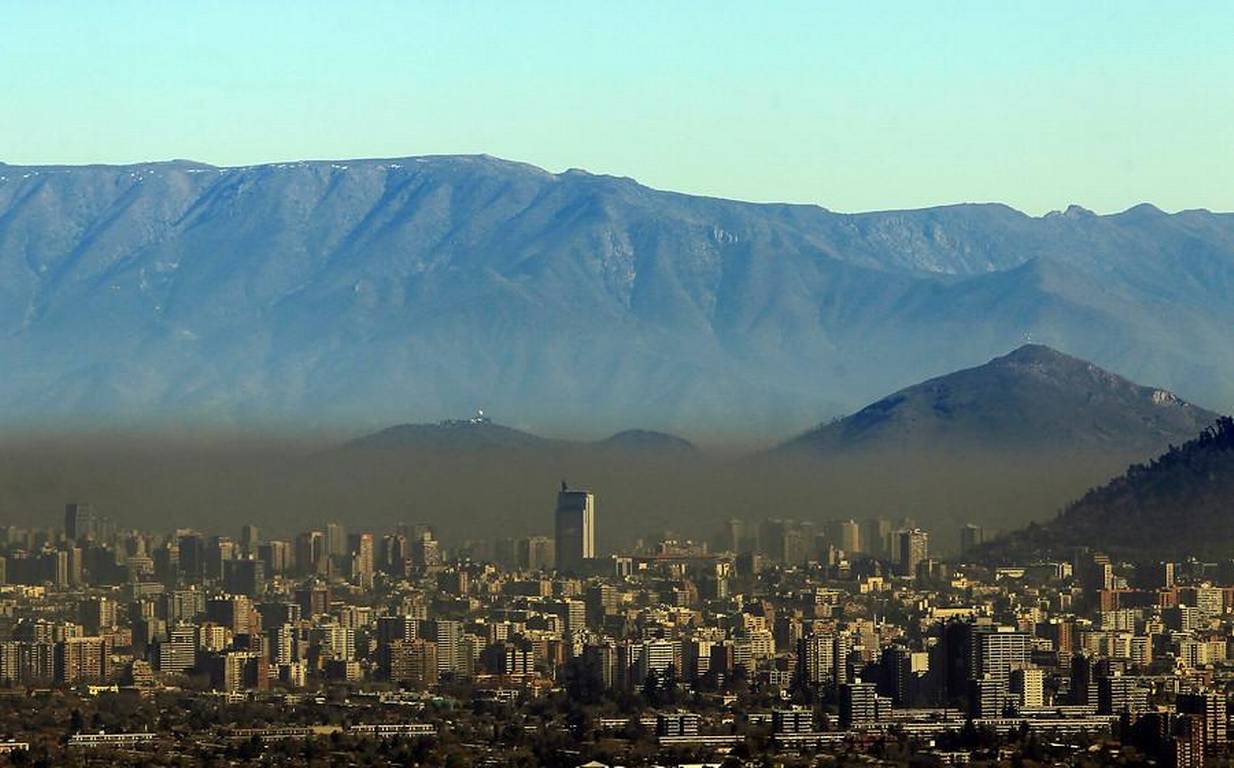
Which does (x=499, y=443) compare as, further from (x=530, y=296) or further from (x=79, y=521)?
(x=530, y=296)

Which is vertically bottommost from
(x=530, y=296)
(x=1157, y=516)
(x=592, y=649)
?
(x=592, y=649)

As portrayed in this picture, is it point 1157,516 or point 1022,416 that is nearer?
point 1157,516

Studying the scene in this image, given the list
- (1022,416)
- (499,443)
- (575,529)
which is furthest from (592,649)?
(499,443)

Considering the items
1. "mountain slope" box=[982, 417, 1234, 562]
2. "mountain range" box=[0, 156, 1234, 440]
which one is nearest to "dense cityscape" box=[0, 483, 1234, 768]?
→ "mountain slope" box=[982, 417, 1234, 562]

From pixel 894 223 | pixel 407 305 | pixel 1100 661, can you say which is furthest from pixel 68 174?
pixel 1100 661

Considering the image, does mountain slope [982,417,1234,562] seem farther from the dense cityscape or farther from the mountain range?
the mountain range
